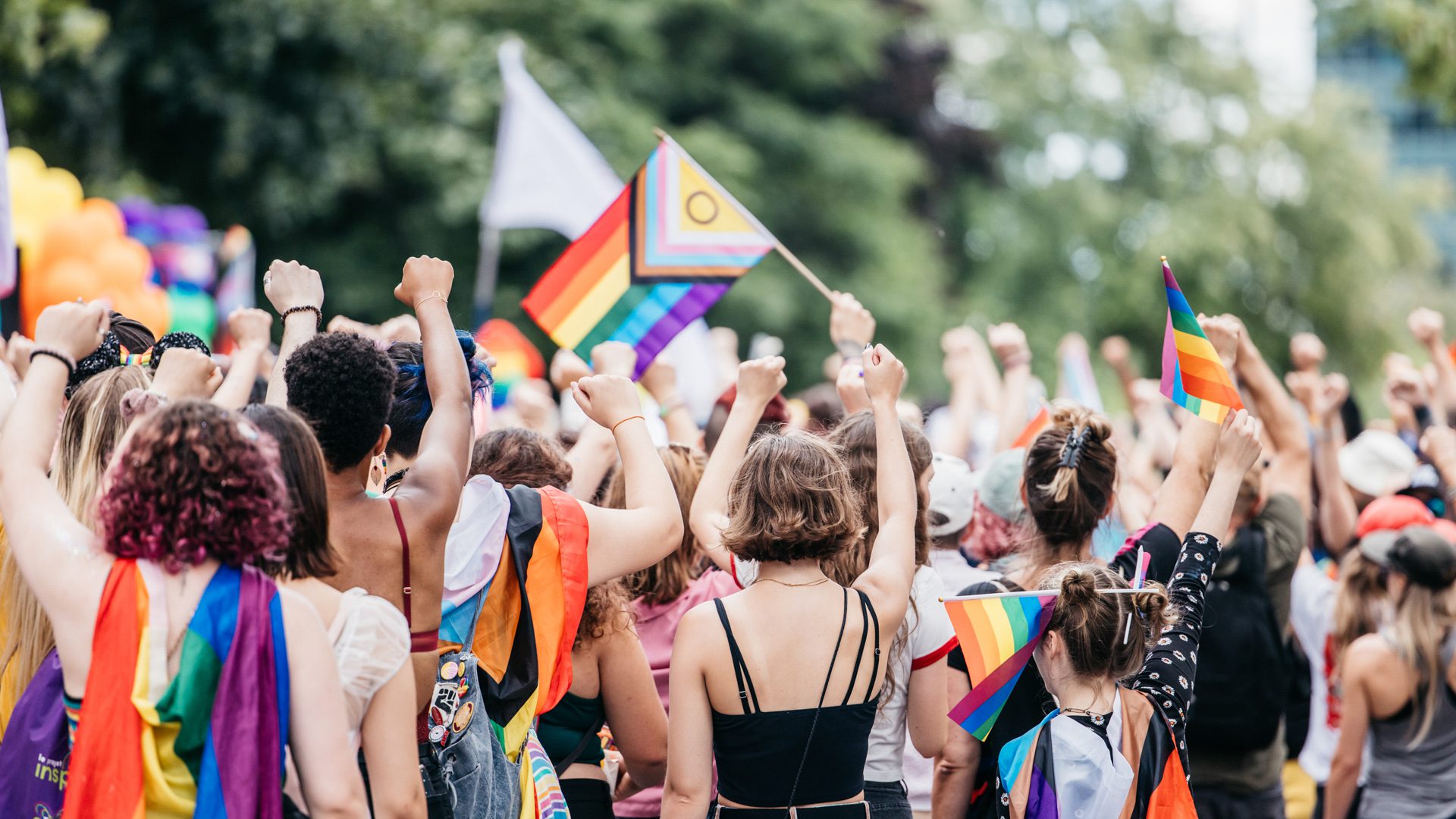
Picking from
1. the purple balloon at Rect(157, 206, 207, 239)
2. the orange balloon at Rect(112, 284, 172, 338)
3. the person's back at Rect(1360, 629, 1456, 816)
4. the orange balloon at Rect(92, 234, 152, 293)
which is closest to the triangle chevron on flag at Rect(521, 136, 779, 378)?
the person's back at Rect(1360, 629, 1456, 816)

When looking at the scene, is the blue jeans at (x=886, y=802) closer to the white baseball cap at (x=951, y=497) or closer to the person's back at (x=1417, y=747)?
the white baseball cap at (x=951, y=497)

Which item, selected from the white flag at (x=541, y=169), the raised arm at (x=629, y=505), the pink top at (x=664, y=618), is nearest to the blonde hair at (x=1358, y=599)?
the pink top at (x=664, y=618)

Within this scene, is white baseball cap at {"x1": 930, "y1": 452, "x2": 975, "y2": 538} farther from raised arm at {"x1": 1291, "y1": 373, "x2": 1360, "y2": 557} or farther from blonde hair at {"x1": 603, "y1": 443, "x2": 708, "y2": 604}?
raised arm at {"x1": 1291, "y1": 373, "x2": 1360, "y2": 557}

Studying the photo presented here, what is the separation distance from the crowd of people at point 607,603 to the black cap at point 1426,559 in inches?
0.5

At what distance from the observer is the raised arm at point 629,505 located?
307cm

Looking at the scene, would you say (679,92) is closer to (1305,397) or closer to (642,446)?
(1305,397)

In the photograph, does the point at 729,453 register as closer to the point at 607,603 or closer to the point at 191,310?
the point at 607,603

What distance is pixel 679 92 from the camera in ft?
72.1

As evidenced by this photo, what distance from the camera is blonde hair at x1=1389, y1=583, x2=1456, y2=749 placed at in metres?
4.42

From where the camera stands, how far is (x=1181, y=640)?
3287mm

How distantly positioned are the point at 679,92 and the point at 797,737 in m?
19.9

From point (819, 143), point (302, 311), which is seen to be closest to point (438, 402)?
point (302, 311)

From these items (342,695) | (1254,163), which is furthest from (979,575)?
(1254,163)

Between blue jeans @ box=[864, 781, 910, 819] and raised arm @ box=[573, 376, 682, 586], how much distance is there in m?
0.84
